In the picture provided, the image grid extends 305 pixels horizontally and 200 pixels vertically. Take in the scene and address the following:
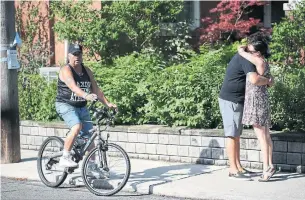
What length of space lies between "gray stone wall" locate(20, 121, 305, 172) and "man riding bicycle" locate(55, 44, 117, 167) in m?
1.67

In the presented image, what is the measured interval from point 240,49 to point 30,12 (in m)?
8.23

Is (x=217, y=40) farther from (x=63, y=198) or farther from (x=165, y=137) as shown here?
(x=63, y=198)

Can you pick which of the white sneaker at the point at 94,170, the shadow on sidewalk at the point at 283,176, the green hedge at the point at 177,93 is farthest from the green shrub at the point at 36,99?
the shadow on sidewalk at the point at 283,176

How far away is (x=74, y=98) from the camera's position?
9016 millimetres

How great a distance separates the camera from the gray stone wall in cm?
942

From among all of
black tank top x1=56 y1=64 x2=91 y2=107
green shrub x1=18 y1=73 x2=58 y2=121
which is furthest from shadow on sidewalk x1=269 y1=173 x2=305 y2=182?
green shrub x1=18 y1=73 x2=58 y2=121

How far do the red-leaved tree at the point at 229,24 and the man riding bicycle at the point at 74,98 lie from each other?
5.99 m

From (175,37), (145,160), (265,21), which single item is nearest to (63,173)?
(145,160)

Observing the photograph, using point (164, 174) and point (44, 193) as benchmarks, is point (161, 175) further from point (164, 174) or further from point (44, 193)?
point (44, 193)

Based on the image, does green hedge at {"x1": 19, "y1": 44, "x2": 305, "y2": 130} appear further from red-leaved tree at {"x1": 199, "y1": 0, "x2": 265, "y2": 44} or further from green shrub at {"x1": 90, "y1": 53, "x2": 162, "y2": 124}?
red-leaved tree at {"x1": 199, "y1": 0, "x2": 265, "y2": 44}

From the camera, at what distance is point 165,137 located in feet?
34.3

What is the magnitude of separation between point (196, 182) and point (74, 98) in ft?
6.21

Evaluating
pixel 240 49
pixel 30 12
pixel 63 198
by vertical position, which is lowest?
pixel 63 198

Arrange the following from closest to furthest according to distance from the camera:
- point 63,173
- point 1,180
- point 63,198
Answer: point 63,198, point 63,173, point 1,180
